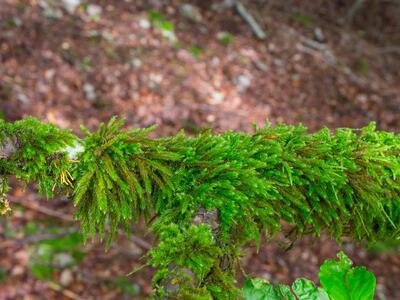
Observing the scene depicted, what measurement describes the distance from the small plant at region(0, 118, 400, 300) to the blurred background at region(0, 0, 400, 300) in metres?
2.45

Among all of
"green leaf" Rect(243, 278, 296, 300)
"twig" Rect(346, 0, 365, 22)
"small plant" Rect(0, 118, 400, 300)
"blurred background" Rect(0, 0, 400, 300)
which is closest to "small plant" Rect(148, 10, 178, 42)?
"blurred background" Rect(0, 0, 400, 300)

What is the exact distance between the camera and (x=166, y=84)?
575cm

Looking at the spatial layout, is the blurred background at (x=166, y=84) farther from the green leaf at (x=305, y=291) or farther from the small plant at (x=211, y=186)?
the green leaf at (x=305, y=291)

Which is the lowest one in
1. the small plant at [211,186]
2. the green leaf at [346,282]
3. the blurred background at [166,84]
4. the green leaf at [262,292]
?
the blurred background at [166,84]

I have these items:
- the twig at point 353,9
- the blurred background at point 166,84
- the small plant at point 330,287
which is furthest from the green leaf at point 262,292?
the twig at point 353,9

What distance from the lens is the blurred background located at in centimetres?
389

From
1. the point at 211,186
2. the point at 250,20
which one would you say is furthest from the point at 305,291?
the point at 250,20

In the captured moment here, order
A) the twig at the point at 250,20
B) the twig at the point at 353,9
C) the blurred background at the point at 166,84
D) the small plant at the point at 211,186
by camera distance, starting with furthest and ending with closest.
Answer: the twig at the point at 353,9 → the twig at the point at 250,20 → the blurred background at the point at 166,84 → the small plant at the point at 211,186

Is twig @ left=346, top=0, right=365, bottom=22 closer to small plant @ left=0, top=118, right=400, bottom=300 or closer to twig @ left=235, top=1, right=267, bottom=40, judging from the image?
twig @ left=235, top=1, right=267, bottom=40

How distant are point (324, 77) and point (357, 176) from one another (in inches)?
235

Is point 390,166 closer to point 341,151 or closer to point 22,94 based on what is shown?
point 341,151

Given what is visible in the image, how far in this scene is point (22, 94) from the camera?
4734mm

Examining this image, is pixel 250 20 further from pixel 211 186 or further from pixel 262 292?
pixel 262 292

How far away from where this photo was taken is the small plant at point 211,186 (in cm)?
137
